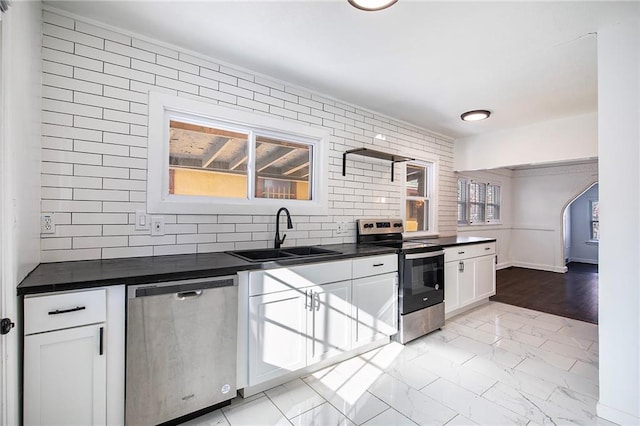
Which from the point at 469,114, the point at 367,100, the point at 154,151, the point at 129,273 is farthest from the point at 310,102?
the point at 129,273

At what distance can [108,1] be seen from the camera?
70.8 inches

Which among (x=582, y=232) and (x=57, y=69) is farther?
(x=582, y=232)

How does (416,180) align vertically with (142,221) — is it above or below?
above

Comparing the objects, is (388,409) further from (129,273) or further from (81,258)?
(81,258)

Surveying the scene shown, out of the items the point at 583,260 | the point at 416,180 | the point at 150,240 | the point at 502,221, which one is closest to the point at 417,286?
the point at 416,180

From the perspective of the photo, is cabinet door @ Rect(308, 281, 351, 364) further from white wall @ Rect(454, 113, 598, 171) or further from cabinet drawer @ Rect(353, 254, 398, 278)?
white wall @ Rect(454, 113, 598, 171)

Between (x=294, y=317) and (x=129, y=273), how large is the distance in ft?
3.57

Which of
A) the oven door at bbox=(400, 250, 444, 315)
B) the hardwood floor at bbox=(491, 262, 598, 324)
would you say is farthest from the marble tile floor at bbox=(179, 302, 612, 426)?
the hardwood floor at bbox=(491, 262, 598, 324)

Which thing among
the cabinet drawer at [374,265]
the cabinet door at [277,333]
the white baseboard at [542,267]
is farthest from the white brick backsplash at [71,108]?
the white baseboard at [542,267]

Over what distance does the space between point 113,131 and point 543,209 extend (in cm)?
784

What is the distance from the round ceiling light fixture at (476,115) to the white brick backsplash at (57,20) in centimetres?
374

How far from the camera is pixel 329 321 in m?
2.36

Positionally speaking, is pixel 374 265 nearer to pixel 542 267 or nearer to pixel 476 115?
pixel 476 115

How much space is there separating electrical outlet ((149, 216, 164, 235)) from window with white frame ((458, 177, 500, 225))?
16.8 feet
